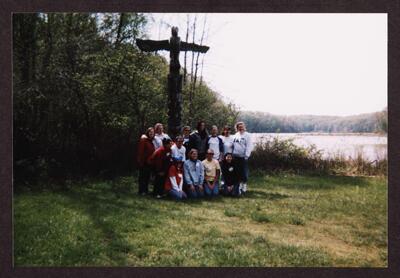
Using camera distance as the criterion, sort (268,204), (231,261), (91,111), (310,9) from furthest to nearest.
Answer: (91,111) → (268,204) → (310,9) → (231,261)

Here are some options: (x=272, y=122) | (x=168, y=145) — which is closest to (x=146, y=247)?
(x=168, y=145)

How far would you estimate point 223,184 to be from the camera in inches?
352

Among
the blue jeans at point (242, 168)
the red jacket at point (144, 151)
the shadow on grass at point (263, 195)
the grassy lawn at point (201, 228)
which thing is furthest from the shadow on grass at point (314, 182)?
the red jacket at point (144, 151)

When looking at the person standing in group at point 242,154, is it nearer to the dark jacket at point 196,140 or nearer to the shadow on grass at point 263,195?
the shadow on grass at point 263,195

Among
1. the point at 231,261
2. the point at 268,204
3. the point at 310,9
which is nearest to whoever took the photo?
the point at 231,261

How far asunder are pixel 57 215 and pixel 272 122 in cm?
375

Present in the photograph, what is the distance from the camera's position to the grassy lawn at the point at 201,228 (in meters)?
6.39

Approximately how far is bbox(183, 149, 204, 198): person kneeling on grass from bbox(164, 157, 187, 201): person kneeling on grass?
0.10 metres

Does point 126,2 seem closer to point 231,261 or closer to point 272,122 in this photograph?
point 272,122

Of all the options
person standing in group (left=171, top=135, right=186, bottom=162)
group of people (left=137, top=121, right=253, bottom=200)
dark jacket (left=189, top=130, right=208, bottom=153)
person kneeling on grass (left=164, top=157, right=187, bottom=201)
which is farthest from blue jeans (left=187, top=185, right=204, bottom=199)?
dark jacket (left=189, top=130, right=208, bottom=153)

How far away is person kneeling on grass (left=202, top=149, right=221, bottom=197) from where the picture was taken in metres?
8.74

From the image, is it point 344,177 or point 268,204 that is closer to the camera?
point 268,204

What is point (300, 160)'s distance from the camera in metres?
9.55

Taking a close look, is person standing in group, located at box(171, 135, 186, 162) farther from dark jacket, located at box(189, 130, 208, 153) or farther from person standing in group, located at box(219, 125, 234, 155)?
person standing in group, located at box(219, 125, 234, 155)
